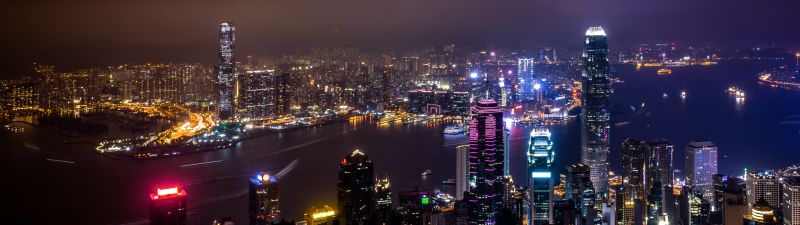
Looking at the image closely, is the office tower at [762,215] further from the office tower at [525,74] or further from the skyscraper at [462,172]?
the office tower at [525,74]

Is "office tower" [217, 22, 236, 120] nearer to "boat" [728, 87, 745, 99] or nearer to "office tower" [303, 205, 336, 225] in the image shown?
"office tower" [303, 205, 336, 225]

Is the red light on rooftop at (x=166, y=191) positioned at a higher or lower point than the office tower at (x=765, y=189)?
higher

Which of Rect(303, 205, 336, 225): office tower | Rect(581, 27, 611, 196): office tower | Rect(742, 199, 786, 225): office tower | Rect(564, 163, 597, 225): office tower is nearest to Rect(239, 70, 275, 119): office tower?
Rect(581, 27, 611, 196): office tower

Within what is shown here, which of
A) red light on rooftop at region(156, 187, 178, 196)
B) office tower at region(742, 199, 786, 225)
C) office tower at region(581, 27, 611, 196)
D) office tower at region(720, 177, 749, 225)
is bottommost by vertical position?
office tower at region(720, 177, 749, 225)

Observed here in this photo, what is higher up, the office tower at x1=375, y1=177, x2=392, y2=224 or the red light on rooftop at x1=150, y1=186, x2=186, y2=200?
the red light on rooftop at x1=150, y1=186, x2=186, y2=200

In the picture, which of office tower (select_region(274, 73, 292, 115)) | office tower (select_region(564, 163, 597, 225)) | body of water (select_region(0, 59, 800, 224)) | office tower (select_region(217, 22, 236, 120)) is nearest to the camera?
body of water (select_region(0, 59, 800, 224))

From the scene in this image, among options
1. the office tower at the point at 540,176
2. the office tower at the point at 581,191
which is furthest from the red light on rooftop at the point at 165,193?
the office tower at the point at 581,191

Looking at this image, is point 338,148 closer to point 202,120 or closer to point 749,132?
point 202,120
